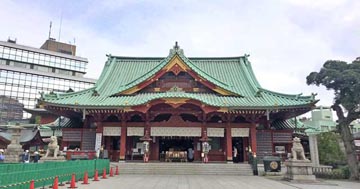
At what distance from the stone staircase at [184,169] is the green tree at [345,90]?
284 inches

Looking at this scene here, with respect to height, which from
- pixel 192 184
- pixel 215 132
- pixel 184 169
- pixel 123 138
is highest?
pixel 215 132

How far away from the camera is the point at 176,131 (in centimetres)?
2384

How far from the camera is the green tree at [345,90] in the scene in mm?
19328

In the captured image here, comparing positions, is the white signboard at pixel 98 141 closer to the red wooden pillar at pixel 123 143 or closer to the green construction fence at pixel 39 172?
the red wooden pillar at pixel 123 143

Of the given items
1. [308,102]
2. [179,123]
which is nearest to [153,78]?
[179,123]

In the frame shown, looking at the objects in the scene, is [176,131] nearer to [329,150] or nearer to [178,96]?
[178,96]

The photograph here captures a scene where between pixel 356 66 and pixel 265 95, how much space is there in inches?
294

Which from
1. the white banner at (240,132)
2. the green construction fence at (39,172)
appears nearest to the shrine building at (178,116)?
the white banner at (240,132)

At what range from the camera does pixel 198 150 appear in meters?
25.3

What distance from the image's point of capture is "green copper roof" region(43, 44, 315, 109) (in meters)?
22.8

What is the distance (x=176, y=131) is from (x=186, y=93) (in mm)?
3443

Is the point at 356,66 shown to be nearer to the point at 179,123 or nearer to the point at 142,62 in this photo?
the point at 179,123

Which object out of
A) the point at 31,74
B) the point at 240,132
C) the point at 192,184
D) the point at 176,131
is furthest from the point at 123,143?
the point at 31,74

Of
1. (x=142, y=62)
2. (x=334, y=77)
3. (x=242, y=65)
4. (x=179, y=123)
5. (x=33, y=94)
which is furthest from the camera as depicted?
(x=33, y=94)
